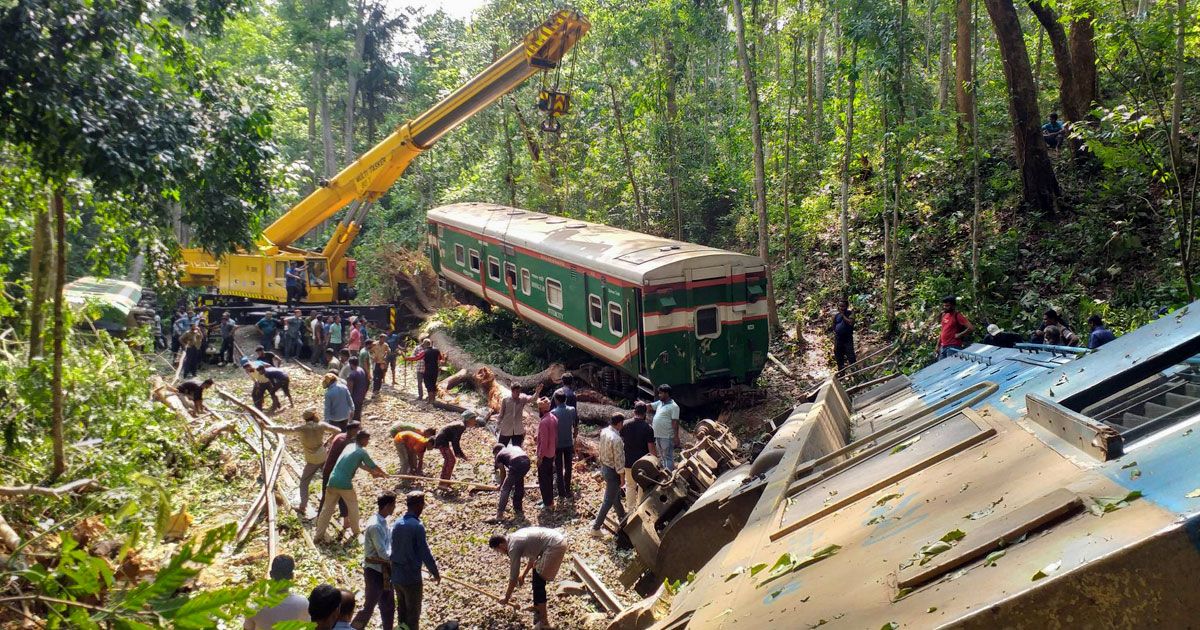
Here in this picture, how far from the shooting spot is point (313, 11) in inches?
1468

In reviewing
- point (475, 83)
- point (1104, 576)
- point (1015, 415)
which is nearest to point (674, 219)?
point (475, 83)

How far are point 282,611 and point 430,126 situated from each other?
15.8m

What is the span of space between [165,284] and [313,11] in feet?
97.0

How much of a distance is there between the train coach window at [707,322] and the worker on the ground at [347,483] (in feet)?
19.9

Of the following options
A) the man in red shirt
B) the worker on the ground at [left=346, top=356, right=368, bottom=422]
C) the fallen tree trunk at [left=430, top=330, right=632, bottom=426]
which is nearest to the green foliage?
the man in red shirt

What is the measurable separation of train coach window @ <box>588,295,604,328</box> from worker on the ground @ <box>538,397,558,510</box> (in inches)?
→ 163

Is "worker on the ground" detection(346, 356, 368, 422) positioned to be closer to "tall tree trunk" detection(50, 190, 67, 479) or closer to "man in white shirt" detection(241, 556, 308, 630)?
"tall tree trunk" detection(50, 190, 67, 479)

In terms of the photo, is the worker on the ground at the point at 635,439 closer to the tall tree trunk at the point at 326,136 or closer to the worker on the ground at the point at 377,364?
the worker on the ground at the point at 377,364

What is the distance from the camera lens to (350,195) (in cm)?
2144

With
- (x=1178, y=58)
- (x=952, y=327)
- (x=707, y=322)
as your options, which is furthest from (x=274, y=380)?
(x=1178, y=58)

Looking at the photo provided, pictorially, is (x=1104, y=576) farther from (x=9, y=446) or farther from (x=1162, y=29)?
(x=1162, y=29)

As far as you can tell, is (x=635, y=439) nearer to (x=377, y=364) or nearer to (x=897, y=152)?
(x=377, y=364)

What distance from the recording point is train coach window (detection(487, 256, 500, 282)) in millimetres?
19188

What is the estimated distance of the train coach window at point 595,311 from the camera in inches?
576
